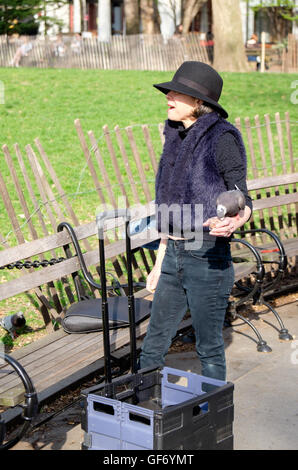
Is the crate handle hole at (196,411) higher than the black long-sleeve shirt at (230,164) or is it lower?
lower

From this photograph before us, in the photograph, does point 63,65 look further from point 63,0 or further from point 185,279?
point 185,279

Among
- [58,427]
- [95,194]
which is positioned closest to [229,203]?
[58,427]

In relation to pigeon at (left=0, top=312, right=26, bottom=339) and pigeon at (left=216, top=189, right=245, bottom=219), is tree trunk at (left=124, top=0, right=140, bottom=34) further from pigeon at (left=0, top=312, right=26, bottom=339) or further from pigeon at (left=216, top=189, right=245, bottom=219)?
pigeon at (left=216, top=189, right=245, bottom=219)

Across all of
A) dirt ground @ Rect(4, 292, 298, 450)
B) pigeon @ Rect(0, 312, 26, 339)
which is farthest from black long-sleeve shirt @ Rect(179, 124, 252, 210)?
pigeon @ Rect(0, 312, 26, 339)

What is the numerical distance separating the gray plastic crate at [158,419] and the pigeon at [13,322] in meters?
1.88

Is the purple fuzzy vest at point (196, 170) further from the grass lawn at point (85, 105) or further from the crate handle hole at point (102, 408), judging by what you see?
the grass lawn at point (85, 105)

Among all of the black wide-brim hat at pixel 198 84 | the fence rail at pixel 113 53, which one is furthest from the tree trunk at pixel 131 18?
the black wide-brim hat at pixel 198 84

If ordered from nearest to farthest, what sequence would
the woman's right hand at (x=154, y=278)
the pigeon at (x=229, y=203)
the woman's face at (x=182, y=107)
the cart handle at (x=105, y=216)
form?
1. the pigeon at (x=229, y=203)
2. the cart handle at (x=105, y=216)
3. the woman's face at (x=182, y=107)
4. the woman's right hand at (x=154, y=278)

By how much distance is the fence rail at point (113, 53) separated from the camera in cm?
2600

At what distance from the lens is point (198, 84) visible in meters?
3.84

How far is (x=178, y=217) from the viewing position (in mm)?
3805

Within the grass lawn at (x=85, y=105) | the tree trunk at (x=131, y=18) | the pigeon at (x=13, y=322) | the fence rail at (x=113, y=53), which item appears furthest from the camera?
the tree trunk at (x=131, y=18)

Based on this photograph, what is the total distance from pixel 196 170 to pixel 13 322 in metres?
2.31
